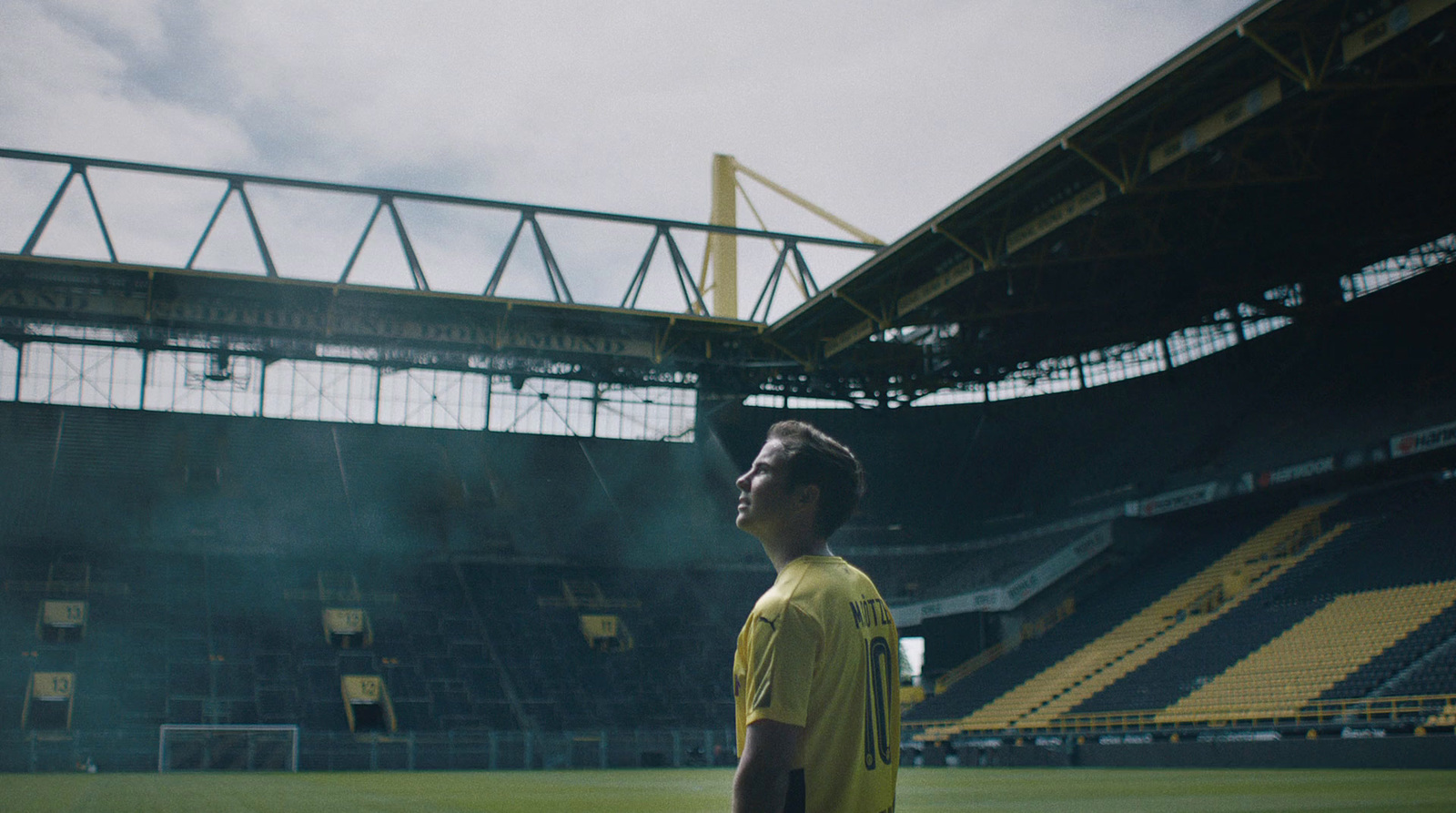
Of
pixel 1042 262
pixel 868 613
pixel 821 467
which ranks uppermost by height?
pixel 1042 262

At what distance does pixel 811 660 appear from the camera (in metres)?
3.18

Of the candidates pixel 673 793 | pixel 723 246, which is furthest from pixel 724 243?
pixel 673 793

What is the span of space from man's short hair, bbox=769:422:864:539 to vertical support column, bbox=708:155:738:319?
1723 inches

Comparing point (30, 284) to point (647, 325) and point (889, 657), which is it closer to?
point (647, 325)

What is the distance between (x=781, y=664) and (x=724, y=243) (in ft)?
157

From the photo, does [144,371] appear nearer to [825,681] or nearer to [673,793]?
[673,793]

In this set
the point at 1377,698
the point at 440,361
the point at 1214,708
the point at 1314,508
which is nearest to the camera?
the point at 1377,698

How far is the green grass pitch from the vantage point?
57.1 ft

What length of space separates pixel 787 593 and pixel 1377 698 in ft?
93.9

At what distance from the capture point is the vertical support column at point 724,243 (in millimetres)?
48750

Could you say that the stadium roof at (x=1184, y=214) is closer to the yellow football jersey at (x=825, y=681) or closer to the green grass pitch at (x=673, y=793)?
the green grass pitch at (x=673, y=793)

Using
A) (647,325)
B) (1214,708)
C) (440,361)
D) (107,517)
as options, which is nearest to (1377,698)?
(1214,708)

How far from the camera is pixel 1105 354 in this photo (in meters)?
48.2

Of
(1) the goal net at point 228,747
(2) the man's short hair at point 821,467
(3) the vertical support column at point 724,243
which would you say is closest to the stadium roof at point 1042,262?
(3) the vertical support column at point 724,243
